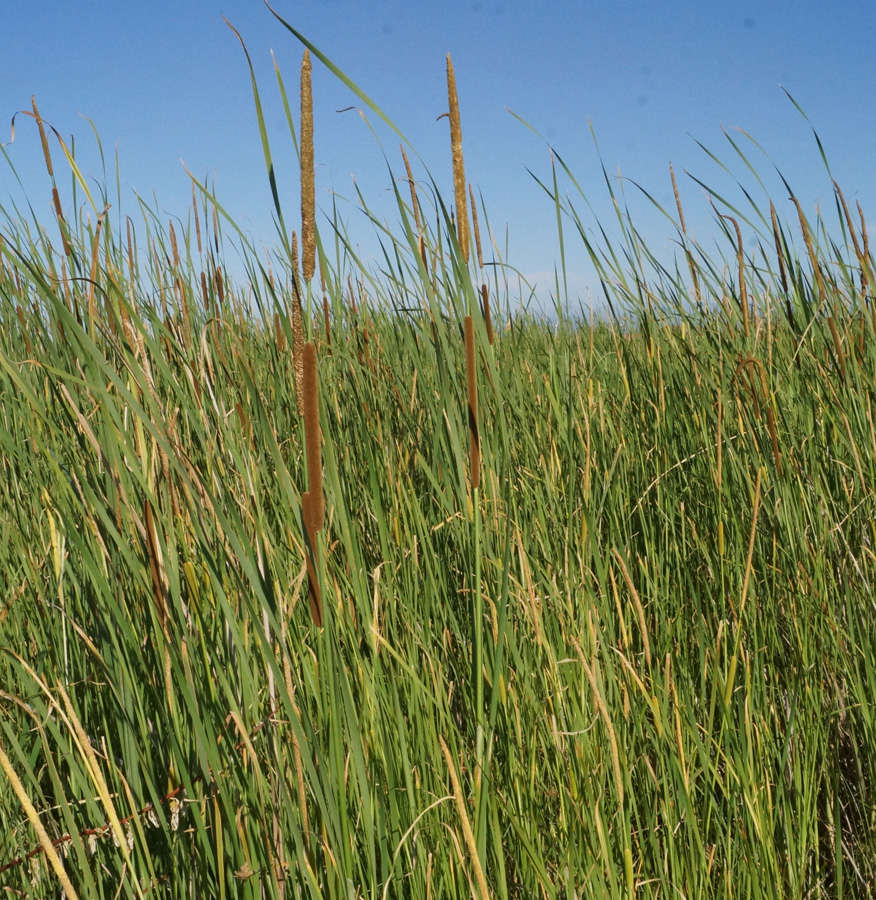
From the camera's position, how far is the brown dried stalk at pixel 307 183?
2.44 ft

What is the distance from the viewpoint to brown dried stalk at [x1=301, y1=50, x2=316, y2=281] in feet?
2.44

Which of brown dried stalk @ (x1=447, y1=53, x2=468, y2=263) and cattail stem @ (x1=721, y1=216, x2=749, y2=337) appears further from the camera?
cattail stem @ (x1=721, y1=216, x2=749, y2=337)

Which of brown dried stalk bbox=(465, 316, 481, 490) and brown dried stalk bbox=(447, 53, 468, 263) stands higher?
brown dried stalk bbox=(447, 53, 468, 263)

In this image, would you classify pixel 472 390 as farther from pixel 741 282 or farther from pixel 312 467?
pixel 741 282

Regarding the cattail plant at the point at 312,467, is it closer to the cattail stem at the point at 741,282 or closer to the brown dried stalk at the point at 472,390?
the brown dried stalk at the point at 472,390

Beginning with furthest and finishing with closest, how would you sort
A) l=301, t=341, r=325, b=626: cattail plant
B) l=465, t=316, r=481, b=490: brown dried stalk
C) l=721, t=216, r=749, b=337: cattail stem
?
l=721, t=216, r=749, b=337: cattail stem < l=465, t=316, r=481, b=490: brown dried stalk < l=301, t=341, r=325, b=626: cattail plant

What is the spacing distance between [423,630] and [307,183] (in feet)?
2.29

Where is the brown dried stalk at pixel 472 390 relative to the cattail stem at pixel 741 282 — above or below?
below

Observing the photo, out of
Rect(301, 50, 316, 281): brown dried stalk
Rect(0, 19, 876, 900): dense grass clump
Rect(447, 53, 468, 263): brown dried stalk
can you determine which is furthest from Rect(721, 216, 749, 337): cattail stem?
Rect(301, 50, 316, 281): brown dried stalk

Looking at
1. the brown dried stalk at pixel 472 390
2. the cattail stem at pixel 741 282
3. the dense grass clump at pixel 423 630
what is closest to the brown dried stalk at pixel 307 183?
the dense grass clump at pixel 423 630

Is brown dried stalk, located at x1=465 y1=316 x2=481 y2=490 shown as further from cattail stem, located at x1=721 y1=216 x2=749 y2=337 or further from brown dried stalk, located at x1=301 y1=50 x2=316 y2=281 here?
cattail stem, located at x1=721 y1=216 x2=749 y2=337

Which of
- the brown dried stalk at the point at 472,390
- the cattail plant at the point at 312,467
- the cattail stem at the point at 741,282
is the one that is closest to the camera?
the cattail plant at the point at 312,467

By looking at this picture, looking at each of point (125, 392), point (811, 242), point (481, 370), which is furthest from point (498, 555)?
point (811, 242)

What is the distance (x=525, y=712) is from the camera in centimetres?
113
